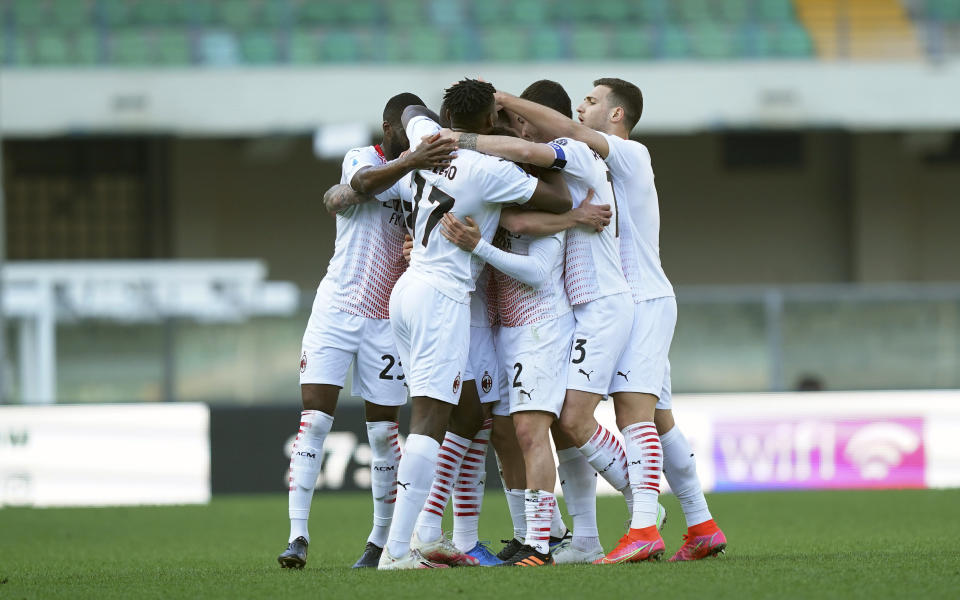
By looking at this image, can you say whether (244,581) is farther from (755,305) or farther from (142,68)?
(142,68)

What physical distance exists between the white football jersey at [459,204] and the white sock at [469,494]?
75 centimetres

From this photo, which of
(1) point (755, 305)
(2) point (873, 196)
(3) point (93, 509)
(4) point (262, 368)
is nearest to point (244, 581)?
(3) point (93, 509)

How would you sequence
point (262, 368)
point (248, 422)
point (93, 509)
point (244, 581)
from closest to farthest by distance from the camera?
point (244, 581), point (93, 509), point (248, 422), point (262, 368)

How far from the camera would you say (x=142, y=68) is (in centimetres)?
1711

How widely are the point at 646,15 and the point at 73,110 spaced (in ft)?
25.5

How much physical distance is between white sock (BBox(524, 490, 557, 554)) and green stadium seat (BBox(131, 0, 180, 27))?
1423cm

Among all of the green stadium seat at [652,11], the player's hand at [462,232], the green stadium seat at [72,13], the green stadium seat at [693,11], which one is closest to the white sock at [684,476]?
the player's hand at [462,232]

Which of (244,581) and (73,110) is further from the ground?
(73,110)

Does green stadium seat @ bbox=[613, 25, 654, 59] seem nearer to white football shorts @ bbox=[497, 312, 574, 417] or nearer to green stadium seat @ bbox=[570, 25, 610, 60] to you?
green stadium seat @ bbox=[570, 25, 610, 60]

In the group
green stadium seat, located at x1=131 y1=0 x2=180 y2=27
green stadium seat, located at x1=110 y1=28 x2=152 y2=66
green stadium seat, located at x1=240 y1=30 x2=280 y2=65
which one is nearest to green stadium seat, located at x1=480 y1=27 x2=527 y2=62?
green stadium seat, located at x1=240 y1=30 x2=280 y2=65

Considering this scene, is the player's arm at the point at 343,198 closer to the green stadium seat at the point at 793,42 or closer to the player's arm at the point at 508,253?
the player's arm at the point at 508,253

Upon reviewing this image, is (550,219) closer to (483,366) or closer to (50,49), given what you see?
(483,366)

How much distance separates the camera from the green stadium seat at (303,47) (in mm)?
17844

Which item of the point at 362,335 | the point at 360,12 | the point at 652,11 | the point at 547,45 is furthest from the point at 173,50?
the point at 362,335
